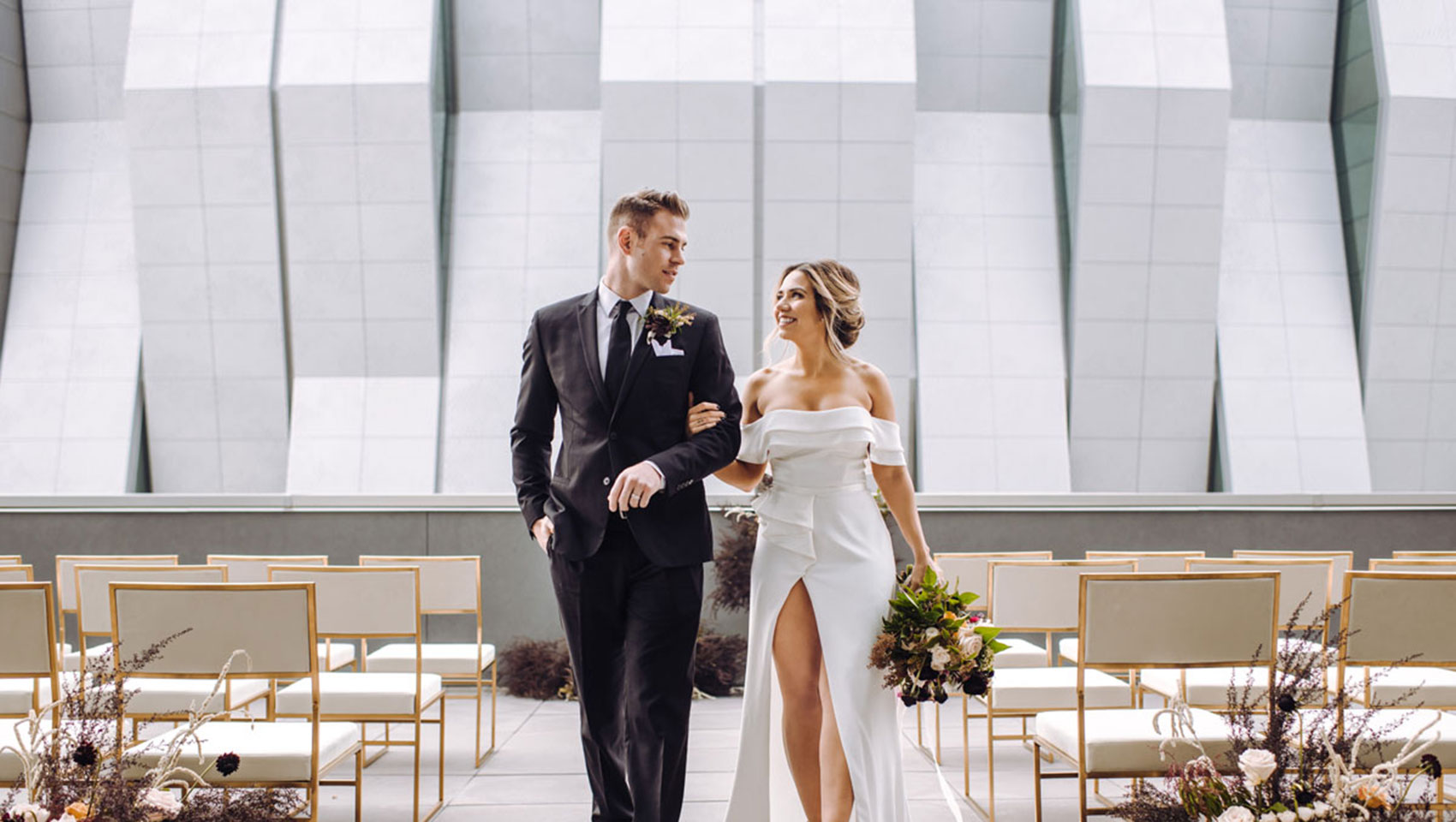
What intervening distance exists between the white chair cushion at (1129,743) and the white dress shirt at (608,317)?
6.10 ft

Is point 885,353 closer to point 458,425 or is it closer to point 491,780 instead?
point 458,425

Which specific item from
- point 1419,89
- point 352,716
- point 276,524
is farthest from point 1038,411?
point 352,716

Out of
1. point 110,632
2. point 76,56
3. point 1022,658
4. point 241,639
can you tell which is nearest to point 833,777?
point 241,639

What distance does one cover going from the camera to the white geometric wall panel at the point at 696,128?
1035 centimetres

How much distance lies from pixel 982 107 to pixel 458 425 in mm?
7339

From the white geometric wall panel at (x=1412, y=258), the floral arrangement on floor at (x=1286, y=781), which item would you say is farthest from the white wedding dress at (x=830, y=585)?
the white geometric wall panel at (x=1412, y=258)

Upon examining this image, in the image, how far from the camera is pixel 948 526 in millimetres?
6297

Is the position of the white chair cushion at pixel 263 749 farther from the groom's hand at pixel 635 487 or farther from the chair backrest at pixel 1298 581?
the chair backrest at pixel 1298 581

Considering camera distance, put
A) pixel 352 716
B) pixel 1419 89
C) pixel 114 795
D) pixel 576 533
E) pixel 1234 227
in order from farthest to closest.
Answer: pixel 1234 227, pixel 1419 89, pixel 352 716, pixel 576 533, pixel 114 795

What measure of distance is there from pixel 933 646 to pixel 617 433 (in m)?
1.08

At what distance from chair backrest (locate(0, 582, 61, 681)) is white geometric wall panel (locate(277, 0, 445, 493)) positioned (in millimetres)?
7824

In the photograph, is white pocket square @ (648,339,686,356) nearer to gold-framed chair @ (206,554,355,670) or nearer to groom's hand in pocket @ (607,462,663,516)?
groom's hand in pocket @ (607,462,663,516)

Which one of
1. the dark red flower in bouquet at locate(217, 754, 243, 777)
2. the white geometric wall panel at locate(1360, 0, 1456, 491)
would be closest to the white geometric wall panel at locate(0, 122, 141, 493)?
the dark red flower in bouquet at locate(217, 754, 243, 777)

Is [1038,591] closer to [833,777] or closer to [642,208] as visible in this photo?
[833,777]
